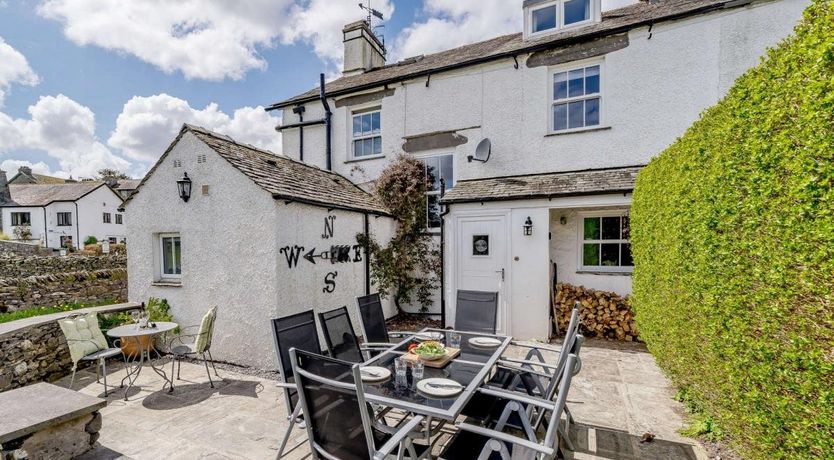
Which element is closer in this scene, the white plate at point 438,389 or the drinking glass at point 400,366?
the white plate at point 438,389

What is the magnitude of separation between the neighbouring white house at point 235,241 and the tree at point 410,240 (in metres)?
2.09

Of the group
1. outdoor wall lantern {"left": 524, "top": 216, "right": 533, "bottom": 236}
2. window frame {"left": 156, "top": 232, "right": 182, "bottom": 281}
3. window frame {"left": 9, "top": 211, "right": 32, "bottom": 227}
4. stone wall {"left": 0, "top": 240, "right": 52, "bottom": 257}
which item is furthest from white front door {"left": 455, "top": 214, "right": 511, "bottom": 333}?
window frame {"left": 9, "top": 211, "right": 32, "bottom": 227}

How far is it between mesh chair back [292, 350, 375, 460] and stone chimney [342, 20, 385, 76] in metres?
12.3

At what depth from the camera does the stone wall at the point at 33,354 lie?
5078mm

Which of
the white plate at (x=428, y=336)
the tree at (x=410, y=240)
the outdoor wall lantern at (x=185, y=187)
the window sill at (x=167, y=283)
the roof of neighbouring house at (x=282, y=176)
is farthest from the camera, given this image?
the tree at (x=410, y=240)

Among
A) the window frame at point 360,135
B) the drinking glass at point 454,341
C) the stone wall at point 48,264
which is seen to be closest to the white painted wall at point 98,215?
the stone wall at point 48,264

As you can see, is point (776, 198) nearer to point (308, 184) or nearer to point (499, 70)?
point (308, 184)

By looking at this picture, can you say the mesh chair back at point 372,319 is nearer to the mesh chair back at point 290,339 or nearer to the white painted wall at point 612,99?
the mesh chair back at point 290,339

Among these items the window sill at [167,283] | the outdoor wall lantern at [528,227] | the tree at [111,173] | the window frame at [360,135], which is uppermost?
the tree at [111,173]

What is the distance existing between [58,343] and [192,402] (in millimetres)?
3152

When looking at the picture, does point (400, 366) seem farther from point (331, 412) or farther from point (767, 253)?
point (767, 253)

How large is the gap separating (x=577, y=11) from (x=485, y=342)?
9175 mm

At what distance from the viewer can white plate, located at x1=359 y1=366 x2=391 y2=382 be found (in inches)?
123

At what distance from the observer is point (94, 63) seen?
859 cm
